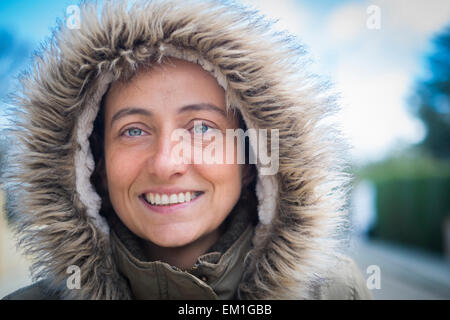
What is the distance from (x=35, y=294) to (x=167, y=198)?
729 millimetres

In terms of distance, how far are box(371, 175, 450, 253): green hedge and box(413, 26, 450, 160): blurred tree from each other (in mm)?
1290

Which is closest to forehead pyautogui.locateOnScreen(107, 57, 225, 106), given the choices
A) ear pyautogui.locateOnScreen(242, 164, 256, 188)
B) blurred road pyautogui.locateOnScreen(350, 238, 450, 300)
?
ear pyautogui.locateOnScreen(242, 164, 256, 188)

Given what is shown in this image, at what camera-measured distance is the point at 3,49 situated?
9.40 ft

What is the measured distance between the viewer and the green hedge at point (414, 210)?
8.32 metres

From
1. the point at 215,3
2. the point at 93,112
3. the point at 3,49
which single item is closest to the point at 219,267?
the point at 93,112

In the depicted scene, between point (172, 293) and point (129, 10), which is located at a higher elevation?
point (129, 10)

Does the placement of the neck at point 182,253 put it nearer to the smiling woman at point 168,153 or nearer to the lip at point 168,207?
the smiling woman at point 168,153

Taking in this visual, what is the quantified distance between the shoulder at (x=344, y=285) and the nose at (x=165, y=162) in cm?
83

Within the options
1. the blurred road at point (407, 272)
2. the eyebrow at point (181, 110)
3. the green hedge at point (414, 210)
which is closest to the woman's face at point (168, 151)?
the eyebrow at point (181, 110)

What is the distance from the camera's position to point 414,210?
934cm

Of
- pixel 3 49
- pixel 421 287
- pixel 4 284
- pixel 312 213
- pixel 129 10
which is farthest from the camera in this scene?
pixel 421 287

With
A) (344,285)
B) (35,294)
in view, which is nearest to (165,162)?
(35,294)
